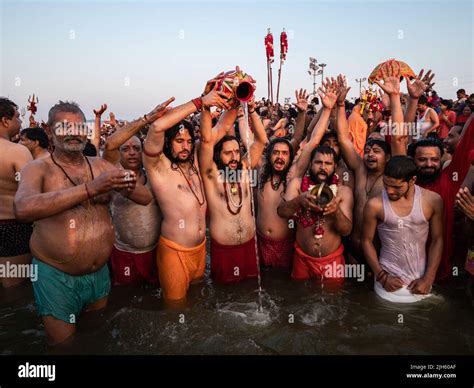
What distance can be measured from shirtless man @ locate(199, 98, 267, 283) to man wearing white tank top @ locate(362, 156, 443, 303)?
4.52ft

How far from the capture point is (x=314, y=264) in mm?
3855

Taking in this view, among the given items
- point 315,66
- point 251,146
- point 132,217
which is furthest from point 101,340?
point 315,66

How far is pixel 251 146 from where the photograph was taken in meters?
4.25

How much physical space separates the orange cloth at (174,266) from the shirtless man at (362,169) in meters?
1.90

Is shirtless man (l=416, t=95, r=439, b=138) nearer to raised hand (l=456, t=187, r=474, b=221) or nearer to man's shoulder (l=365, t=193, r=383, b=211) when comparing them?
man's shoulder (l=365, t=193, r=383, b=211)

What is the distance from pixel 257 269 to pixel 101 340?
6.25ft

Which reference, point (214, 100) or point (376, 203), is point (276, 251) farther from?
point (214, 100)

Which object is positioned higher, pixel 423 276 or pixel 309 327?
pixel 423 276

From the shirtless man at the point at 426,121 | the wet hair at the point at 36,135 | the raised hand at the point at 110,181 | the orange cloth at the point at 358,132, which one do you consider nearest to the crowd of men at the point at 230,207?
the raised hand at the point at 110,181

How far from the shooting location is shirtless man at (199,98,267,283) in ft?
12.7

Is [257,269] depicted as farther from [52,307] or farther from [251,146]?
[52,307]

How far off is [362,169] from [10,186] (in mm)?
4062

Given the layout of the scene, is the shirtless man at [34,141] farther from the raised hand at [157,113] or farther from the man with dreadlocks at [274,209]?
the man with dreadlocks at [274,209]

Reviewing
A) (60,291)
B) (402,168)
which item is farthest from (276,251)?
(60,291)
